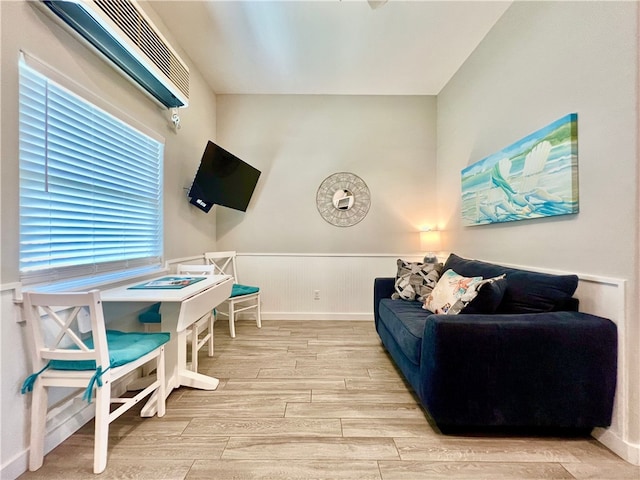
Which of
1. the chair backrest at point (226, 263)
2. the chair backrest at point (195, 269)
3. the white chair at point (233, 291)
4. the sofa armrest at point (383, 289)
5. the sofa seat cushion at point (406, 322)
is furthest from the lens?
the chair backrest at point (226, 263)

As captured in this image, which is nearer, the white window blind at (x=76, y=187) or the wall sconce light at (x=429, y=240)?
the white window blind at (x=76, y=187)

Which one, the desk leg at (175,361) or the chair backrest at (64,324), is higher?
the chair backrest at (64,324)

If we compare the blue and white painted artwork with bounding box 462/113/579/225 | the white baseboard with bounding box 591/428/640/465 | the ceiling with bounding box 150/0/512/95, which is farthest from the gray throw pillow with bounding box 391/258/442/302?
the ceiling with bounding box 150/0/512/95

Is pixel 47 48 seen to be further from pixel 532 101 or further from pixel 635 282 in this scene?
pixel 635 282

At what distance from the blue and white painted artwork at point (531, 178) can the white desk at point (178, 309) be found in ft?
7.48

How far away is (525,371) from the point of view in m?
1.46

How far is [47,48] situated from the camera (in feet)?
4.69

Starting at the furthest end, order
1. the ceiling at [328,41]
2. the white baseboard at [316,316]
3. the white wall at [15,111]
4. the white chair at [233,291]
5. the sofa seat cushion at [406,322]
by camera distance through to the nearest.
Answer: the white baseboard at [316,316] < the white chair at [233,291] < the ceiling at [328,41] < the sofa seat cushion at [406,322] < the white wall at [15,111]

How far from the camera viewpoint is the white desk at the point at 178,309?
64.4 inches

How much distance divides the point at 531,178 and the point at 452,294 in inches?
37.6

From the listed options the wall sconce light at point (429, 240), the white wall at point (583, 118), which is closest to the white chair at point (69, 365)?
the white wall at point (583, 118)

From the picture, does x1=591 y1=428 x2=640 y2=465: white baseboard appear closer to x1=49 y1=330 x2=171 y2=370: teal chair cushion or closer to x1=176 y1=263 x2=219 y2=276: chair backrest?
x1=49 y1=330 x2=171 y2=370: teal chair cushion

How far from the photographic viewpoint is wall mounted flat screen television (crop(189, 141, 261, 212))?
2881 millimetres

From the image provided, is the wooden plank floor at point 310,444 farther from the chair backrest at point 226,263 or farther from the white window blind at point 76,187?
the chair backrest at point 226,263
